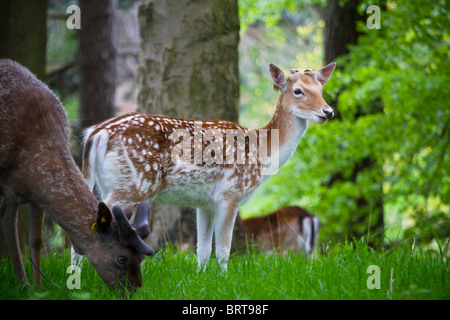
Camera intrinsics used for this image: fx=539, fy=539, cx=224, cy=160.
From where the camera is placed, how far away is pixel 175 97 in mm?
6555

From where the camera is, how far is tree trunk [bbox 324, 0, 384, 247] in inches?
344

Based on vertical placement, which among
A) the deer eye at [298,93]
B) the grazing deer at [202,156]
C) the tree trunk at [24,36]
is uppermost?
the tree trunk at [24,36]

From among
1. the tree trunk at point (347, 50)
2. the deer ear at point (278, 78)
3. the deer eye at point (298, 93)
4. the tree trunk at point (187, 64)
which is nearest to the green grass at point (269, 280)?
the deer eye at point (298, 93)

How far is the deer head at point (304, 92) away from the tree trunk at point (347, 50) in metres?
3.32

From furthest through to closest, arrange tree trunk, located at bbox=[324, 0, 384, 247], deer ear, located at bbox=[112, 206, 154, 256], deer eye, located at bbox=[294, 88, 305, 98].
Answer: tree trunk, located at bbox=[324, 0, 384, 247]
deer eye, located at bbox=[294, 88, 305, 98]
deer ear, located at bbox=[112, 206, 154, 256]

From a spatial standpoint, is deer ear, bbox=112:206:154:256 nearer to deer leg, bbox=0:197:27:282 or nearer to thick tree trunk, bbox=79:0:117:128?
deer leg, bbox=0:197:27:282

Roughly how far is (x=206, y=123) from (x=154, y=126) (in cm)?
57

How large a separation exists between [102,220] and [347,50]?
21.1 ft

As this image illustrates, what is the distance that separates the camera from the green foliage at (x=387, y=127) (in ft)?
27.3

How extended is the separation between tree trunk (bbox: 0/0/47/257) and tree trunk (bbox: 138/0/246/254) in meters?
1.53

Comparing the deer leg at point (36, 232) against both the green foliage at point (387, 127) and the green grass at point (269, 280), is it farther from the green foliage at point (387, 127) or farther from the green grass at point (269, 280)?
the green foliage at point (387, 127)

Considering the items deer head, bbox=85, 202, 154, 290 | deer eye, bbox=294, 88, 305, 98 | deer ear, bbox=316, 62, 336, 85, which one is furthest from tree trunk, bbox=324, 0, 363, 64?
deer head, bbox=85, 202, 154, 290
